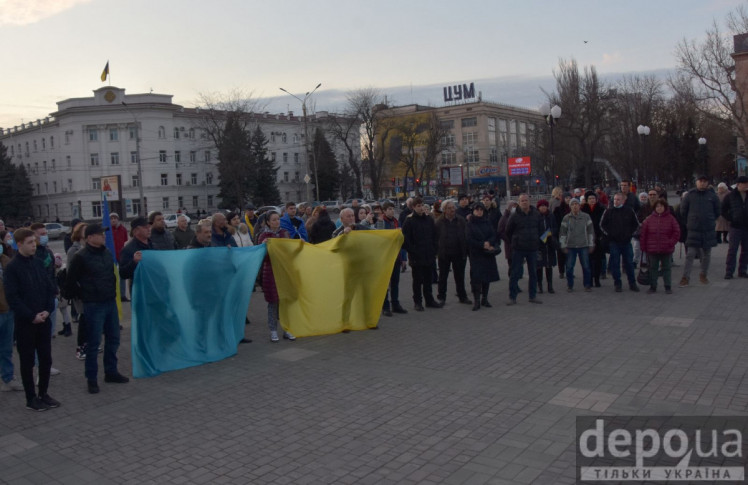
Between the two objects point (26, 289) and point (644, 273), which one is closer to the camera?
point (26, 289)

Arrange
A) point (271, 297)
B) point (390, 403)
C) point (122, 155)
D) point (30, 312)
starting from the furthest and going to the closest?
point (122, 155) < point (271, 297) < point (30, 312) < point (390, 403)

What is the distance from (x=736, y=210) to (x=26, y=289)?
42.1 feet

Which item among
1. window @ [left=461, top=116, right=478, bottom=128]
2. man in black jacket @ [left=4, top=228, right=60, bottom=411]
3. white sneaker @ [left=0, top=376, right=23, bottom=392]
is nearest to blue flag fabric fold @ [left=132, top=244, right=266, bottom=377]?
man in black jacket @ [left=4, top=228, right=60, bottom=411]

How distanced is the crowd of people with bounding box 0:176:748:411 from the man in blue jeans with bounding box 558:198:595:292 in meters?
0.02

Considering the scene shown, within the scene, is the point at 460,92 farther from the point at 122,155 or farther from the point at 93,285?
the point at 93,285

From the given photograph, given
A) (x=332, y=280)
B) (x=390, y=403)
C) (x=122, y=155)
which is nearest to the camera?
(x=390, y=403)

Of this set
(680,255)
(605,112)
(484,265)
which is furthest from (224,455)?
(605,112)

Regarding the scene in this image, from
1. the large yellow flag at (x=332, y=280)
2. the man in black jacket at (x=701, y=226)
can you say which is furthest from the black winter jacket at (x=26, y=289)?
the man in black jacket at (x=701, y=226)

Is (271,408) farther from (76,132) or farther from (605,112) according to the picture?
(76,132)

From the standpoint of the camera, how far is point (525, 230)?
38.9 feet

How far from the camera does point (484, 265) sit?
38.1 feet

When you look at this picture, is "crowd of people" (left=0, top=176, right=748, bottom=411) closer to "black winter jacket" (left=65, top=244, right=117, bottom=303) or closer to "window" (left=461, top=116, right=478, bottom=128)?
"black winter jacket" (left=65, top=244, right=117, bottom=303)

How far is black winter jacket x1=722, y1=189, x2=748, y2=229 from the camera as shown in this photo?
1284 centimetres

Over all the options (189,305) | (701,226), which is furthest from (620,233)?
(189,305)
